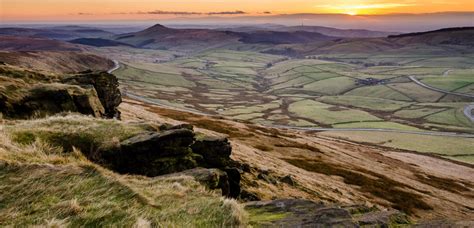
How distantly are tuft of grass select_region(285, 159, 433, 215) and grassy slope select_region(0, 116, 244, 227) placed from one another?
4836 centimetres

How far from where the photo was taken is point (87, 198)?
48.7 feet

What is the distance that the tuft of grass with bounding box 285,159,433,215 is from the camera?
2389 inches

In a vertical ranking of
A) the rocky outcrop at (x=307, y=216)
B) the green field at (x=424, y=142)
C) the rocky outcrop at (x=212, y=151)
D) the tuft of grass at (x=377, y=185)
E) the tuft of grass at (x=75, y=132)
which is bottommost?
the green field at (x=424, y=142)

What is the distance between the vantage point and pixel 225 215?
15.5 m

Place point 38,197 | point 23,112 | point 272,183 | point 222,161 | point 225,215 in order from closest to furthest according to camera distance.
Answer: point 38,197 → point 225,215 → point 222,161 → point 23,112 → point 272,183

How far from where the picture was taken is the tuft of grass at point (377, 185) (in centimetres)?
6069

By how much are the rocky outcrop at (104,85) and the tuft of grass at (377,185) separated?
36.9 metres

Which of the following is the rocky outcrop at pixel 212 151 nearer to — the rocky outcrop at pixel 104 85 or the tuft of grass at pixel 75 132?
the tuft of grass at pixel 75 132

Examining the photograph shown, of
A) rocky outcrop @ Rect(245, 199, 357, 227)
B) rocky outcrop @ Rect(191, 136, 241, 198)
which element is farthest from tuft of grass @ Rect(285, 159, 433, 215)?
rocky outcrop @ Rect(245, 199, 357, 227)

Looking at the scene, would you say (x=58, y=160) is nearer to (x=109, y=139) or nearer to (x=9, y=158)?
(x=9, y=158)

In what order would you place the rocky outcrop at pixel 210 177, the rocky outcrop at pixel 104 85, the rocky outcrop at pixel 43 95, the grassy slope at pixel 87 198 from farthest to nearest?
1. the rocky outcrop at pixel 104 85
2. the rocky outcrop at pixel 43 95
3. the rocky outcrop at pixel 210 177
4. the grassy slope at pixel 87 198

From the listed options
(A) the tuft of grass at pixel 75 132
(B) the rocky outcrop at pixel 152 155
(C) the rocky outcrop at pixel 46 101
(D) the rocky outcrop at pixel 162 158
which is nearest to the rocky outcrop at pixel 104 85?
(C) the rocky outcrop at pixel 46 101

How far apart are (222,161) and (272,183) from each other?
51.8ft

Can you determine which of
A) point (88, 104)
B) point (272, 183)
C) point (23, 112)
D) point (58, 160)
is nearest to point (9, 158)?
point (58, 160)
